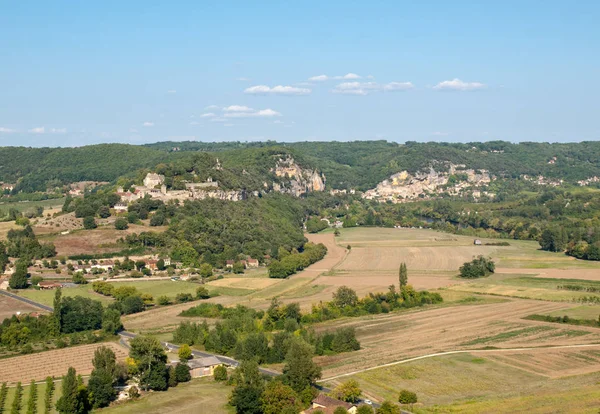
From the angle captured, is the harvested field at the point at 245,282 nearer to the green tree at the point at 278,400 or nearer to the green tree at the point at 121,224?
the green tree at the point at 121,224

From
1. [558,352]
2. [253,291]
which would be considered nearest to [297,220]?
[253,291]

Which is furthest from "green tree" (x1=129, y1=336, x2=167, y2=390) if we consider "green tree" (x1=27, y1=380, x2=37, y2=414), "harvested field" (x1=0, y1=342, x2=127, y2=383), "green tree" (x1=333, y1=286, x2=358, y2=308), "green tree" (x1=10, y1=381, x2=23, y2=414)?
"green tree" (x1=333, y1=286, x2=358, y2=308)

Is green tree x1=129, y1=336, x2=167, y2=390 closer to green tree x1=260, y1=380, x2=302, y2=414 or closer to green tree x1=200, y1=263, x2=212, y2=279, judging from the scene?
green tree x1=260, y1=380, x2=302, y2=414

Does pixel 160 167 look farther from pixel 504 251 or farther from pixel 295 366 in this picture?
pixel 295 366

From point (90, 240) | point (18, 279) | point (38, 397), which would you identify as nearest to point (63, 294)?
point (18, 279)

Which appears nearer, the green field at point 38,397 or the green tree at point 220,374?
the green field at point 38,397

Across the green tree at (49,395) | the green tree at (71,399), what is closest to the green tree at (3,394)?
the green tree at (49,395)

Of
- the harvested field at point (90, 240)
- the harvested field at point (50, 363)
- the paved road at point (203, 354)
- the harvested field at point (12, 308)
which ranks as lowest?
the harvested field at point (50, 363)
